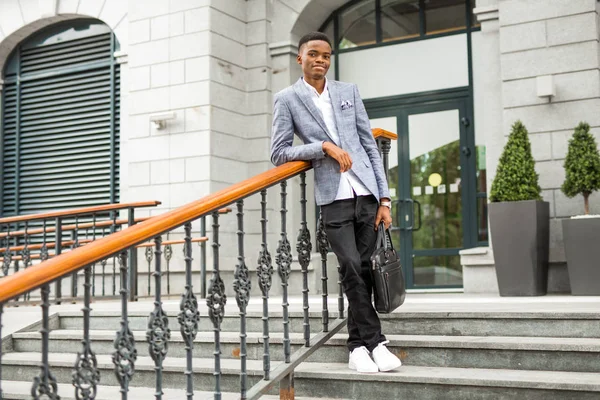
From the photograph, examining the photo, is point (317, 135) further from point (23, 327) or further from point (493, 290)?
point (493, 290)

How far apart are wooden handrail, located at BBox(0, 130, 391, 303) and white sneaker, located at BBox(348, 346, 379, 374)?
0.99 metres

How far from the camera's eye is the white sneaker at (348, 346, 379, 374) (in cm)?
381

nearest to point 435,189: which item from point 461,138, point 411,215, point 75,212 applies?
point 411,215

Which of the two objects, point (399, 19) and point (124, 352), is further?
point (399, 19)

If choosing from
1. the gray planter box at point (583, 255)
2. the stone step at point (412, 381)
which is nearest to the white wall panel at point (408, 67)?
the gray planter box at point (583, 255)

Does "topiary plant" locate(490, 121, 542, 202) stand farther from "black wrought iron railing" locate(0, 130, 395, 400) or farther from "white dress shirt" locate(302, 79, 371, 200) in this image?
"white dress shirt" locate(302, 79, 371, 200)

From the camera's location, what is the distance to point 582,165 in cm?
676

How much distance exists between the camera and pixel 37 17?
1058 cm

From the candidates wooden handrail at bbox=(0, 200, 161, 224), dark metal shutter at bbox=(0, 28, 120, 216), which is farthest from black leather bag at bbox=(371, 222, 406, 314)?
dark metal shutter at bbox=(0, 28, 120, 216)

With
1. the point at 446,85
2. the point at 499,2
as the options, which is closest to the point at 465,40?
the point at 446,85

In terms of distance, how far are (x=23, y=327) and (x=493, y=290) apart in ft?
14.8

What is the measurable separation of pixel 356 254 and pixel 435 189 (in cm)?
527

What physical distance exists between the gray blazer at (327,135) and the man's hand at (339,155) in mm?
101

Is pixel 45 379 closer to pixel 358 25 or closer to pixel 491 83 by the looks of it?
pixel 491 83
